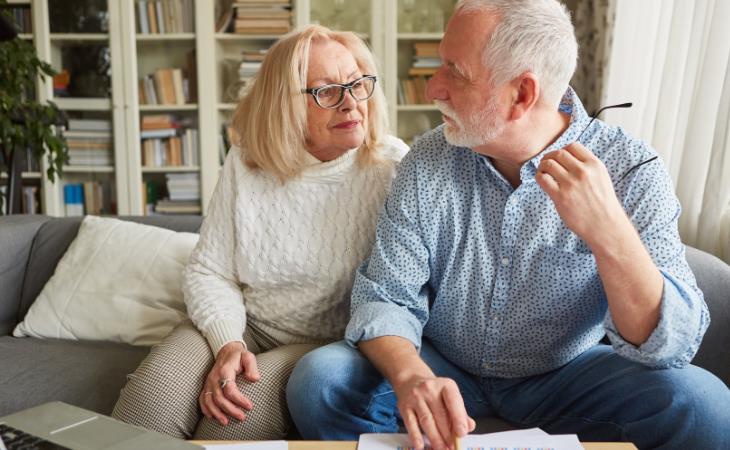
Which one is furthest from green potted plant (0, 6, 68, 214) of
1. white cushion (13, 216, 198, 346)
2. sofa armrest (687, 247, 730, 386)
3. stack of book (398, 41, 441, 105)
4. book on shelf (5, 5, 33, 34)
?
sofa armrest (687, 247, 730, 386)

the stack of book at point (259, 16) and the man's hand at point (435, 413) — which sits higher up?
the stack of book at point (259, 16)

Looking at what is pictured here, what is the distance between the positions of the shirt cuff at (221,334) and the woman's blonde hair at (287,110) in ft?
1.05

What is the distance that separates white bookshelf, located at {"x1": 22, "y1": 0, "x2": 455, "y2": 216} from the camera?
3650mm

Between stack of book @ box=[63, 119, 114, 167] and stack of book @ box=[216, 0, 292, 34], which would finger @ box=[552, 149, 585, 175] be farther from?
stack of book @ box=[63, 119, 114, 167]

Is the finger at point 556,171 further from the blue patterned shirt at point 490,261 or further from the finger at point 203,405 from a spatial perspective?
the finger at point 203,405

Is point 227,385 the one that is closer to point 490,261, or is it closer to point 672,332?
point 490,261

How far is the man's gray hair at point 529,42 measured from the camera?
1.21 metres

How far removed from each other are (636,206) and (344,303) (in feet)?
2.04

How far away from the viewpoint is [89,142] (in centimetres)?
375

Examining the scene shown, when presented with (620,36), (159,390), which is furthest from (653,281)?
(620,36)

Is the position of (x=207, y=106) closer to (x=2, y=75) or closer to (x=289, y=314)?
(x=2, y=75)

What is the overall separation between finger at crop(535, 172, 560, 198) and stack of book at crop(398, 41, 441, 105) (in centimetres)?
265

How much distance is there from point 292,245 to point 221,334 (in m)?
0.23

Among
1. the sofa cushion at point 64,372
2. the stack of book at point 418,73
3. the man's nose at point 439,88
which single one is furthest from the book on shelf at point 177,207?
the man's nose at point 439,88
